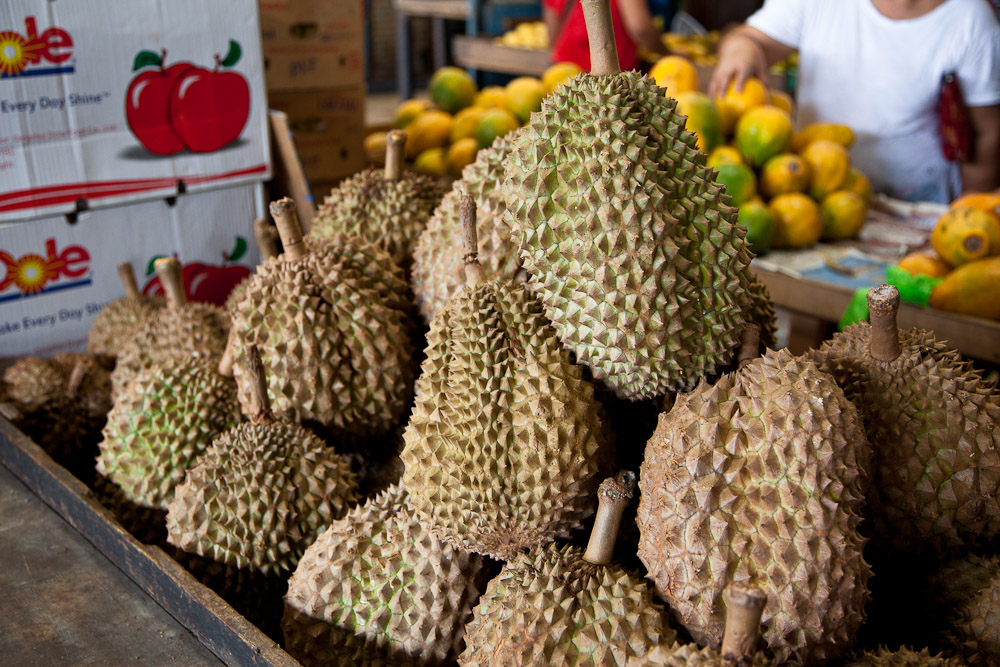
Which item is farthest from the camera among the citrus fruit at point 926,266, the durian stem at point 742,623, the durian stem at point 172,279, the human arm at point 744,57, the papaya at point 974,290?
the human arm at point 744,57

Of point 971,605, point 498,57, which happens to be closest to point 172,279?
point 971,605

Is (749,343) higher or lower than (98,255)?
higher

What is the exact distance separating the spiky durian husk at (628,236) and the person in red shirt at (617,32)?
13.0ft

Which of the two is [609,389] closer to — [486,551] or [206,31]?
[486,551]

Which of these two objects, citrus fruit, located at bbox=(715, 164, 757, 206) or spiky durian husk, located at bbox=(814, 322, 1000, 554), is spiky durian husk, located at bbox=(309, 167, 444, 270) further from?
citrus fruit, located at bbox=(715, 164, 757, 206)

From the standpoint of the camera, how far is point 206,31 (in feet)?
9.18

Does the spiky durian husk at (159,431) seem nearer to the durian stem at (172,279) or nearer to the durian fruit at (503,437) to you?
the durian stem at (172,279)

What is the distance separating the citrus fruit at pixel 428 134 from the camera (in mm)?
4656

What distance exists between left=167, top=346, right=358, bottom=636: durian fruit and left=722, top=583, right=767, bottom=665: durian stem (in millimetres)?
908

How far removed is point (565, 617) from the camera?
1182 millimetres

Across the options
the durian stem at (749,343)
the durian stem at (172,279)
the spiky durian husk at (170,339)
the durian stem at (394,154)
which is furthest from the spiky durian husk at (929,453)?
the durian stem at (172,279)

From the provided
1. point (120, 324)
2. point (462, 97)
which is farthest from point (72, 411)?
point (462, 97)

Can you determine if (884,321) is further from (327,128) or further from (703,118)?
(327,128)

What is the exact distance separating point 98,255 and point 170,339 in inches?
35.1
